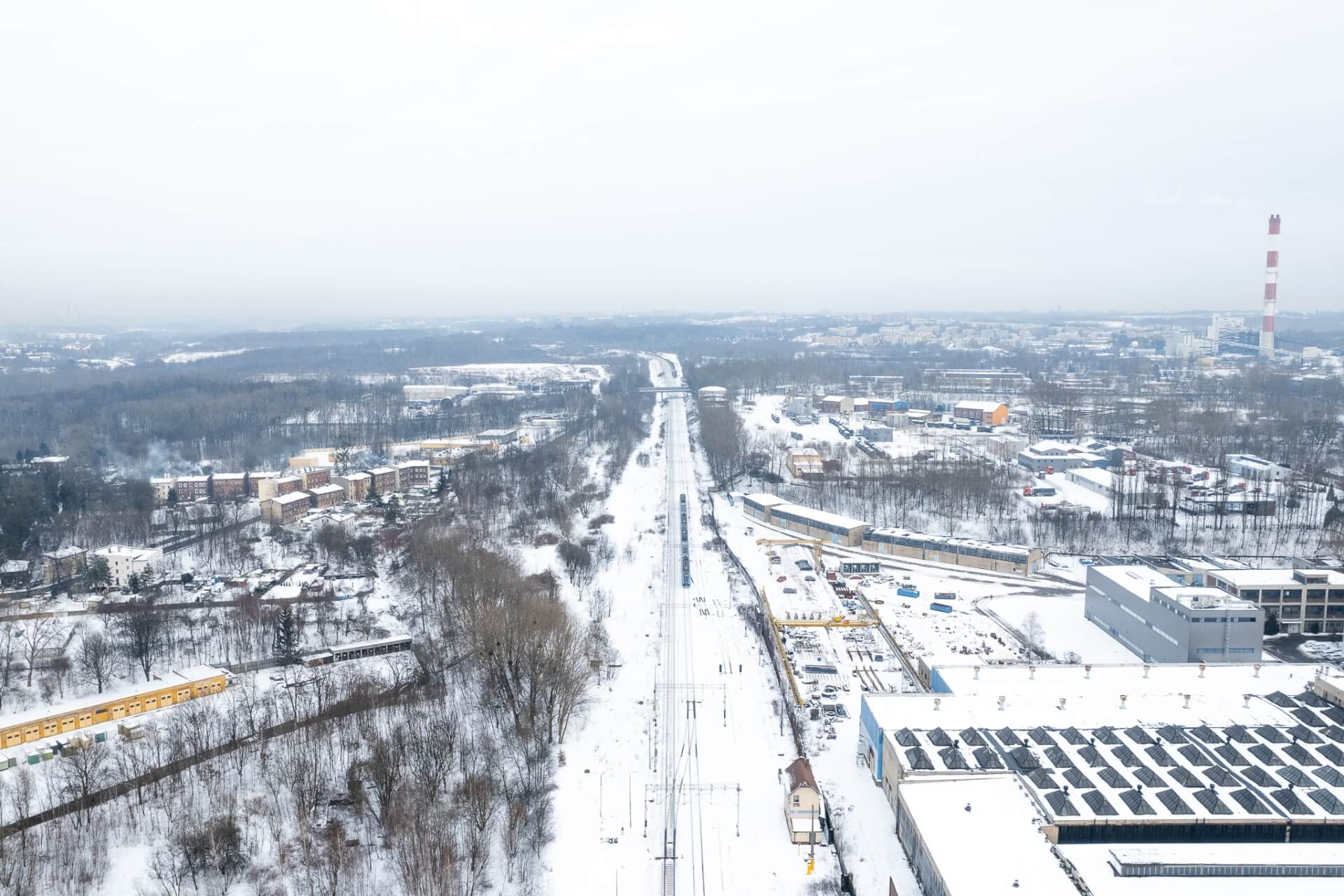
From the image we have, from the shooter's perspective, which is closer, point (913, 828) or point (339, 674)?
point (913, 828)

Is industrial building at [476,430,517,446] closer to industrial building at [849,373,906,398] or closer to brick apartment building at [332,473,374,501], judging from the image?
brick apartment building at [332,473,374,501]

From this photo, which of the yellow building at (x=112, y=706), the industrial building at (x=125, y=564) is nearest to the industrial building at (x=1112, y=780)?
the yellow building at (x=112, y=706)

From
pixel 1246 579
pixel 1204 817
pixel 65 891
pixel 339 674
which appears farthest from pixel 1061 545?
pixel 65 891

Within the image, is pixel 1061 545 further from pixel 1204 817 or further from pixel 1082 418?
pixel 1082 418

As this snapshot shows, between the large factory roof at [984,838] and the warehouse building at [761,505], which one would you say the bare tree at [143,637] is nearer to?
the large factory roof at [984,838]

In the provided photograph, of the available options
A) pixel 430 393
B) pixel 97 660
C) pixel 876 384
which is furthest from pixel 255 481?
pixel 876 384

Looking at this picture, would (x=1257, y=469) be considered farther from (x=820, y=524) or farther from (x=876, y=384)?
(x=876, y=384)
